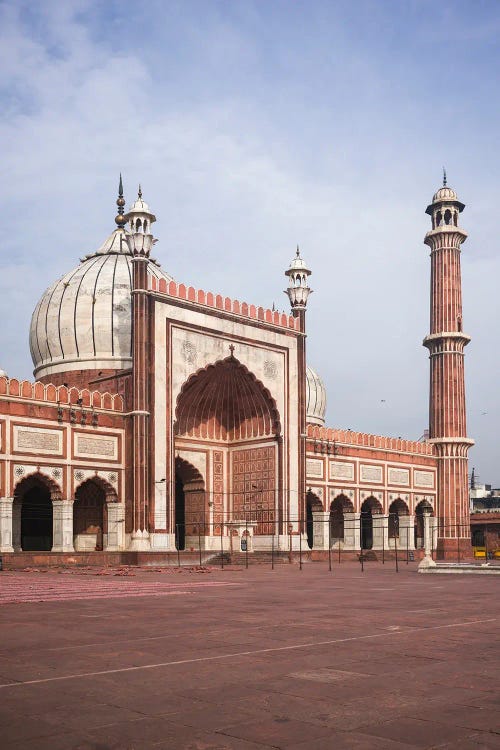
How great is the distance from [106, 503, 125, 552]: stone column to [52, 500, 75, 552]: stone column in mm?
1377

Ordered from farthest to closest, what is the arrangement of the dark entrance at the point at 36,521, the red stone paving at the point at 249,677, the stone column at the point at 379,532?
the stone column at the point at 379,532 < the dark entrance at the point at 36,521 < the red stone paving at the point at 249,677

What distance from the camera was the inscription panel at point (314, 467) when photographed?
34.5 metres

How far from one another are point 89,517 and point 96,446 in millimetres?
3403

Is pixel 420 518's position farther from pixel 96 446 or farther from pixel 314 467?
pixel 96 446

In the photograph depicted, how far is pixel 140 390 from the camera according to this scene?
27.2 meters

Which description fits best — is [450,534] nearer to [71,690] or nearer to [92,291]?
[92,291]

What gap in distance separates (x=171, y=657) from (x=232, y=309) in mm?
25141

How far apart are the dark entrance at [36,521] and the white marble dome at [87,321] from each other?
15.7ft

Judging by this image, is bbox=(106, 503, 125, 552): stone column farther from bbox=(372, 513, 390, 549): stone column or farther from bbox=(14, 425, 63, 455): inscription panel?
bbox=(372, 513, 390, 549): stone column

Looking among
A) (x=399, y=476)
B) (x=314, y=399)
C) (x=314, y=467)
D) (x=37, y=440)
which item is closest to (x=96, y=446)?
(x=37, y=440)

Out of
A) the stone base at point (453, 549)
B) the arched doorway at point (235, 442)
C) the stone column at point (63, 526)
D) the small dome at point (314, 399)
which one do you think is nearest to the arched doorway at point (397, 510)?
the stone base at point (453, 549)

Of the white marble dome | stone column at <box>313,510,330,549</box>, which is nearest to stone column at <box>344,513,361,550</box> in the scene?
stone column at <box>313,510,330,549</box>

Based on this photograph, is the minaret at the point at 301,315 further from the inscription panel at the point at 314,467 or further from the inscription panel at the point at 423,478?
the inscription panel at the point at 423,478

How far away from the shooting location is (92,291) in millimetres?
32812
